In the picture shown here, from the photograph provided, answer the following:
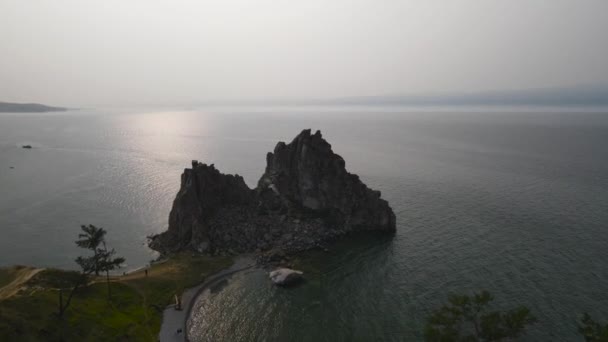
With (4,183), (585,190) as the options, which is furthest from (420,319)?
(4,183)

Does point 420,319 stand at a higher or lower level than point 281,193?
lower

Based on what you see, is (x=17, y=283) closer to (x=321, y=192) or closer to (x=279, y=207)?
(x=279, y=207)

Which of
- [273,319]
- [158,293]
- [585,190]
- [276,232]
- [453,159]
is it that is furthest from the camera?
[453,159]

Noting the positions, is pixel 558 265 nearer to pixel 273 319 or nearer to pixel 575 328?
pixel 575 328

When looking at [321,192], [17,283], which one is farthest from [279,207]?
[17,283]

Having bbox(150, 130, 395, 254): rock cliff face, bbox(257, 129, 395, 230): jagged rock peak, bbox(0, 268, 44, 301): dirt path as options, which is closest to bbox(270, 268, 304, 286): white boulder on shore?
bbox(150, 130, 395, 254): rock cliff face

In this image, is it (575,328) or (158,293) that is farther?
(158,293)

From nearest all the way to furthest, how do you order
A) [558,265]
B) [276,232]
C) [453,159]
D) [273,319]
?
[273,319], [558,265], [276,232], [453,159]
